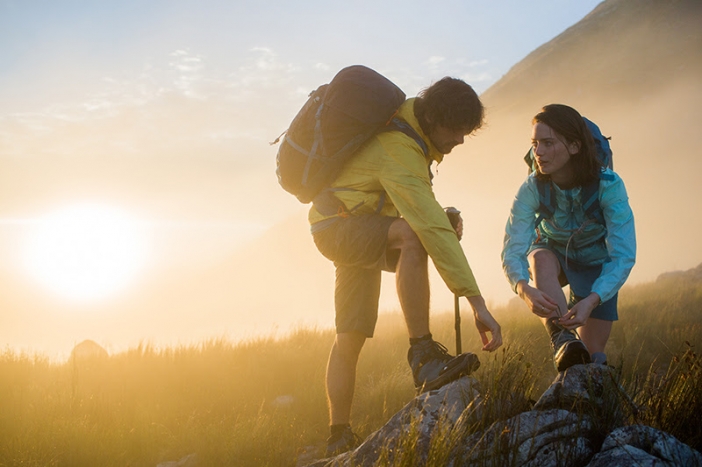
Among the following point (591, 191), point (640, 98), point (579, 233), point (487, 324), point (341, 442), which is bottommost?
point (341, 442)

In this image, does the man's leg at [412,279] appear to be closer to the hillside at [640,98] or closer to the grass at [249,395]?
the grass at [249,395]

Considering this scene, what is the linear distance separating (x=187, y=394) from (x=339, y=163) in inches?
124

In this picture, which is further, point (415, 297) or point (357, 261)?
point (357, 261)

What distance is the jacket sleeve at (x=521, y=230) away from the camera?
12.0 feet

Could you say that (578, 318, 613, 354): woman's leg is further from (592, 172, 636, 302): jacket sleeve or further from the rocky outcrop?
the rocky outcrop

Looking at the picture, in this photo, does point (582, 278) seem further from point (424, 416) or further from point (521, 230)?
point (424, 416)

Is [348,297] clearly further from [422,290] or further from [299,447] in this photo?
[299,447]

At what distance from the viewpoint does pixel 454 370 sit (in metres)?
2.92

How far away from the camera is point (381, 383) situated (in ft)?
17.1

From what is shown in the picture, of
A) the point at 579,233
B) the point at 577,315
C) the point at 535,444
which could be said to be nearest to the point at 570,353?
the point at 577,315

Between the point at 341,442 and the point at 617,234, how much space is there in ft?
7.41

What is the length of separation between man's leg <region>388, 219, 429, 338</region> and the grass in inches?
19.3

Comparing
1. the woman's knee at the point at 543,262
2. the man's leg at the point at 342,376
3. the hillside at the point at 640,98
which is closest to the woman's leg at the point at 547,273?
the woman's knee at the point at 543,262

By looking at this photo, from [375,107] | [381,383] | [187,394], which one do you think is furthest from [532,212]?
[187,394]
